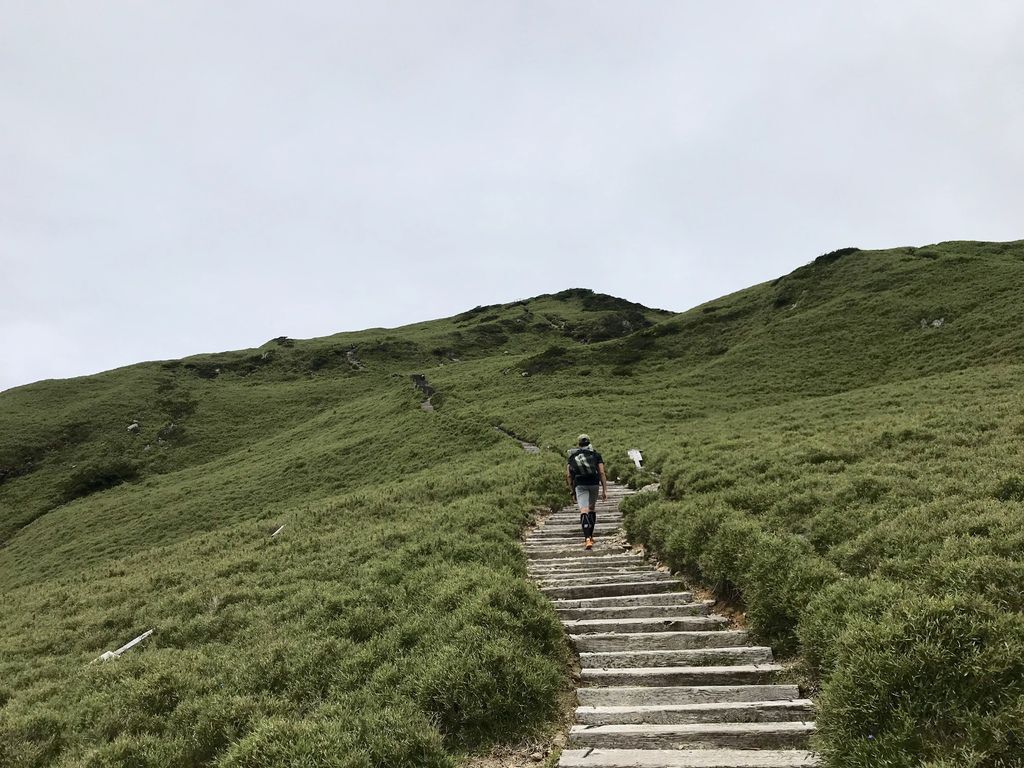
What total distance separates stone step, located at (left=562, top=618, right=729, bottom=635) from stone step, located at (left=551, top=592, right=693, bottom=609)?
769 millimetres

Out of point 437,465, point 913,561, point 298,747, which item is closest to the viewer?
point 298,747

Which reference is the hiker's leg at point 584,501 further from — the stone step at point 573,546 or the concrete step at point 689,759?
the concrete step at point 689,759

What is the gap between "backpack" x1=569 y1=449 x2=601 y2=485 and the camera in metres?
15.8

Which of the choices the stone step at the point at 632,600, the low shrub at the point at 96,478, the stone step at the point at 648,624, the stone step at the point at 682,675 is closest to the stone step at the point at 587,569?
the stone step at the point at 632,600

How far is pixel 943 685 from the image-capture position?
5875 millimetres

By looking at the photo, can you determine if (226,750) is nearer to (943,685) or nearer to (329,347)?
(943,685)

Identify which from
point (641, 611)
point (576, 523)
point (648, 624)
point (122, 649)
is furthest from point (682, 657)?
point (122, 649)

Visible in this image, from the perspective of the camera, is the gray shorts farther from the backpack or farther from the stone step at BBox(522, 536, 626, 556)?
the stone step at BBox(522, 536, 626, 556)

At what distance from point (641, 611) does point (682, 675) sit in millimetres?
2321

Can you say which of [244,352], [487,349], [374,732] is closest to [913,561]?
[374,732]

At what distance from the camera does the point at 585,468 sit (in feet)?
51.8

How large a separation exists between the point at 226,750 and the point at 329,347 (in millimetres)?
103399

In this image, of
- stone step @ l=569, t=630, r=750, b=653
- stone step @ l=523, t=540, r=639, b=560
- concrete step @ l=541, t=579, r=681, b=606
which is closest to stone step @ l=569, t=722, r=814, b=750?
stone step @ l=569, t=630, r=750, b=653

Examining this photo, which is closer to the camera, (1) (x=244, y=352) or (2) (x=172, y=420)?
(2) (x=172, y=420)
